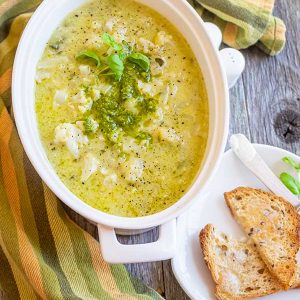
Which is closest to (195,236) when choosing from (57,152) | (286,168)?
(286,168)

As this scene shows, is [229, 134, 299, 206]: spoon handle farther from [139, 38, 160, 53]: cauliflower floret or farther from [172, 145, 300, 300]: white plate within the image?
[139, 38, 160, 53]: cauliflower floret

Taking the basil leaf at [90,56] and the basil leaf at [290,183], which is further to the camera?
the basil leaf at [290,183]

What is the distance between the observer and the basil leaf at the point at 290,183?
2689 mm

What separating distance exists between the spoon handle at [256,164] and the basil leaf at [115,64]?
2.11 feet

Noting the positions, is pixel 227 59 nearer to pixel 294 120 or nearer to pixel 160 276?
pixel 294 120

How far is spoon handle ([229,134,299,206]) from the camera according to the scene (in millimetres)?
2662

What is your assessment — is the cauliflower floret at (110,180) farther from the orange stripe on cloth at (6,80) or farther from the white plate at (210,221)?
the orange stripe on cloth at (6,80)

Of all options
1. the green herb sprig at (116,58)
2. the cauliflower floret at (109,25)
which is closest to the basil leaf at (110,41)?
the green herb sprig at (116,58)

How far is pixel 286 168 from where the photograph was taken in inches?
108

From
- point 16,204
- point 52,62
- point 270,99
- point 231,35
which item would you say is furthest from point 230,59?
point 16,204

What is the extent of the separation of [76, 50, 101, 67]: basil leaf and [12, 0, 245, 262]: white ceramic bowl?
5.7 inches

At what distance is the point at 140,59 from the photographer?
7.55 ft

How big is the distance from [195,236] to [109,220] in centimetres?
54

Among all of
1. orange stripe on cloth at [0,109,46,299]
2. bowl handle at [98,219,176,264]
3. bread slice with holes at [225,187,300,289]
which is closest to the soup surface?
bowl handle at [98,219,176,264]
